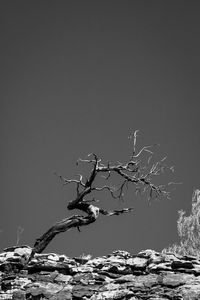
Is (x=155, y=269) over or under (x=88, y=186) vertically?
under

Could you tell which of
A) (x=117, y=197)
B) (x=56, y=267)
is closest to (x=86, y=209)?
(x=117, y=197)

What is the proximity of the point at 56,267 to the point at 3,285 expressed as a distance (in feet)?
5.92

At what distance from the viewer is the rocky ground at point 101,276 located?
11764 mm

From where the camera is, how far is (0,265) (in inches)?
559

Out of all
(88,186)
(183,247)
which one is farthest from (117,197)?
(183,247)

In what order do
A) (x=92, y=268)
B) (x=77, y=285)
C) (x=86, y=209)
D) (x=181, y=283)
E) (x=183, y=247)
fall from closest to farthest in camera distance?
(x=181, y=283) < (x=77, y=285) < (x=92, y=268) < (x=86, y=209) < (x=183, y=247)

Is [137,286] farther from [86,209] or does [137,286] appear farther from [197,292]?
[86,209]

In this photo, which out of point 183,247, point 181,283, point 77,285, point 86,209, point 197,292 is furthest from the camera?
point 183,247

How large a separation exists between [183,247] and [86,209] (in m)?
15.6

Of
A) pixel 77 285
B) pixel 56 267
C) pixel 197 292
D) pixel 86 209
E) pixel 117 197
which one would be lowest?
pixel 197 292

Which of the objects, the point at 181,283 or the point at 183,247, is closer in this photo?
the point at 181,283

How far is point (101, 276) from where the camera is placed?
13.1 meters

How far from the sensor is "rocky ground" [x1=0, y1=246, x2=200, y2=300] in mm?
11764

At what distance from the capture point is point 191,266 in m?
13.2
